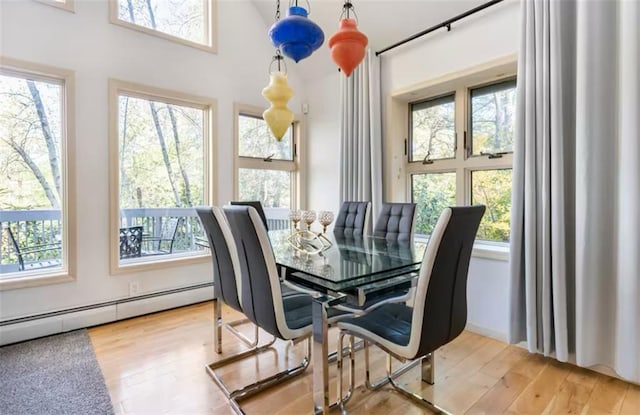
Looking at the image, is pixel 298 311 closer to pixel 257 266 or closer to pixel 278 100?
pixel 257 266

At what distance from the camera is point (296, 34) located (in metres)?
1.73

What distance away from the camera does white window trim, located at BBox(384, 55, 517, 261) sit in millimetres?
2580

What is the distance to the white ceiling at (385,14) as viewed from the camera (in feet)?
8.86

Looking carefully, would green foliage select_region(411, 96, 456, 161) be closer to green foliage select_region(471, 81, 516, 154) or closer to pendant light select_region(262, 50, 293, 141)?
green foliage select_region(471, 81, 516, 154)

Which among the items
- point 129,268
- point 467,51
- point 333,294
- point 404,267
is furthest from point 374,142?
point 129,268

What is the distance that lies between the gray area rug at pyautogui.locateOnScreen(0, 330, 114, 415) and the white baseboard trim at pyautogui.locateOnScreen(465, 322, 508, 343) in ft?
8.36

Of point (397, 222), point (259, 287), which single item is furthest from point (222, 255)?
point (397, 222)

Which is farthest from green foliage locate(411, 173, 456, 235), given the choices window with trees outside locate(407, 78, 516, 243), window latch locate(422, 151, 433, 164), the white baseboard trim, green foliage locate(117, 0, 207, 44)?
Result: green foliage locate(117, 0, 207, 44)

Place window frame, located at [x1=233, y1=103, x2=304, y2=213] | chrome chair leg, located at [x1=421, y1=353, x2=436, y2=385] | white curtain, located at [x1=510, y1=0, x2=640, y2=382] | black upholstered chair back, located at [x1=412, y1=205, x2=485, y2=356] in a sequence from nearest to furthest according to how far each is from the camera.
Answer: black upholstered chair back, located at [x1=412, y1=205, x2=485, y2=356]
white curtain, located at [x1=510, y1=0, x2=640, y2=382]
chrome chair leg, located at [x1=421, y1=353, x2=436, y2=385]
window frame, located at [x1=233, y1=103, x2=304, y2=213]

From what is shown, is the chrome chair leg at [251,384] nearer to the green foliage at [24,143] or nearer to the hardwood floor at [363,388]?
the hardwood floor at [363,388]

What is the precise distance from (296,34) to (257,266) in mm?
1232

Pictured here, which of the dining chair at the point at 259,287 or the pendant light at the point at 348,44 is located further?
the pendant light at the point at 348,44

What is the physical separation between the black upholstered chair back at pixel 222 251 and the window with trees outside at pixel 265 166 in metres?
1.65

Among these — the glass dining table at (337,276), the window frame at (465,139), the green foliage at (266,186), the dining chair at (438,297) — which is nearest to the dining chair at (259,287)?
the glass dining table at (337,276)
